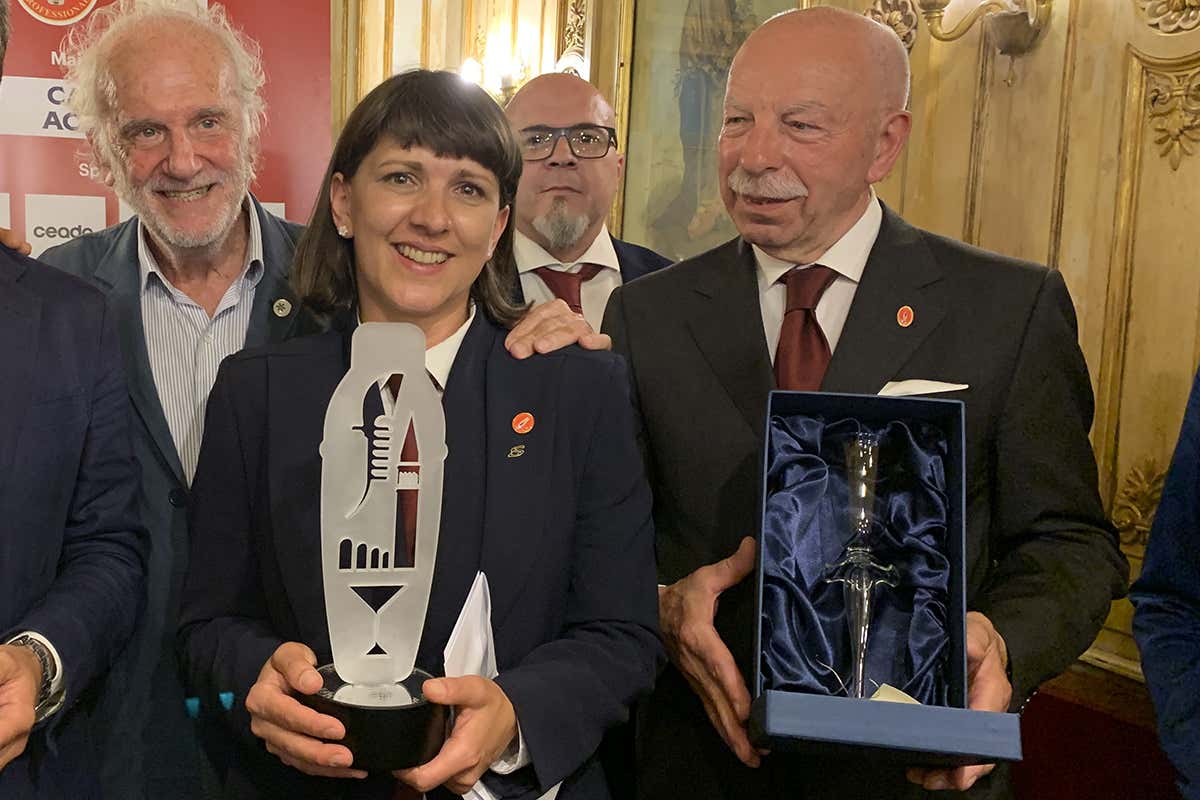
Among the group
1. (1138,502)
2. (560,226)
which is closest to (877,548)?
(1138,502)

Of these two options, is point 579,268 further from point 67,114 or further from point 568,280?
point 67,114

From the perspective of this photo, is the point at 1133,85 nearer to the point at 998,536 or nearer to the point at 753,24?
the point at 998,536

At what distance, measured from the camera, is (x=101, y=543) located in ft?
5.55

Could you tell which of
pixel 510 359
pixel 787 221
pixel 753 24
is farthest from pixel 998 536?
pixel 753 24

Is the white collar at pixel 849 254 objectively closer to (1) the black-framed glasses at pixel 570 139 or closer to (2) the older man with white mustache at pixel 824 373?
(2) the older man with white mustache at pixel 824 373

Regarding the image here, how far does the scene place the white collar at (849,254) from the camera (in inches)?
77.2

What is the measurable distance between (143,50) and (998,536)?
1.77 meters

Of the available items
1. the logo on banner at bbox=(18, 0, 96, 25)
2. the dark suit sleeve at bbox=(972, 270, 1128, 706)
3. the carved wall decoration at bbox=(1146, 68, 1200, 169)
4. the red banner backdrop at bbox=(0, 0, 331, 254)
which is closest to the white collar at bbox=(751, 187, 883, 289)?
the dark suit sleeve at bbox=(972, 270, 1128, 706)

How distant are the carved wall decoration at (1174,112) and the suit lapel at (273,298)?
205 cm

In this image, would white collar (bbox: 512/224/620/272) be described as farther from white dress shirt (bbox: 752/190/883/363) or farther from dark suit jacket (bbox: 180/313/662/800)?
dark suit jacket (bbox: 180/313/662/800)

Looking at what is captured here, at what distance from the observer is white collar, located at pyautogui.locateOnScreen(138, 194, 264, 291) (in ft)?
7.40

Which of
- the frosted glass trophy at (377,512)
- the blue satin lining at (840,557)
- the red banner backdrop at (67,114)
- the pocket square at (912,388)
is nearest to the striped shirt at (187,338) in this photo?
the frosted glass trophy at (377,512)

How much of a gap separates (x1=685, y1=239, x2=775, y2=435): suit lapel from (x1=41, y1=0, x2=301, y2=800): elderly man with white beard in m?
0.80

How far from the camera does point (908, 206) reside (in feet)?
12.3
